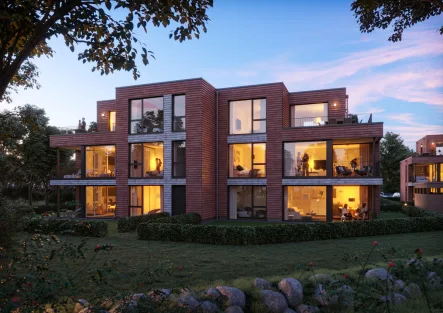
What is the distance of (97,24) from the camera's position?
698 cm

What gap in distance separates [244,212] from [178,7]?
15.6 meters

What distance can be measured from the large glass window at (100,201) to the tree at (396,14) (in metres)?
19.4

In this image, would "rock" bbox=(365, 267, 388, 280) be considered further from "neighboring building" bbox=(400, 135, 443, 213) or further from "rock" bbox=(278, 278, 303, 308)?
"neighboring building" bbox=(400, 135, 443, 213)

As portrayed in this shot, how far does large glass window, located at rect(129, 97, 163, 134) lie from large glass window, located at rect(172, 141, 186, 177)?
1558 millimetres

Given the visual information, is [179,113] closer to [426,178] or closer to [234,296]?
[234,296]

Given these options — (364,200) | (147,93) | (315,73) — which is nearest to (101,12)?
(147,93)

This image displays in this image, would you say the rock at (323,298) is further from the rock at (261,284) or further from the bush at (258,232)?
the bush at (258,232)

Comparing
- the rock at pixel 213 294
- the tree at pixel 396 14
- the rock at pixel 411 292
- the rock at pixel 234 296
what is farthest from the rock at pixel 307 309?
the tree at pixel 396 14

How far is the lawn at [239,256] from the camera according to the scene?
302 inches

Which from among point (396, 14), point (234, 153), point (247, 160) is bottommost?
point (247, 160)

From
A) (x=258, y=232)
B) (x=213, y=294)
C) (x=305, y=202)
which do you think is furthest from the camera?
(x=305, y=202)

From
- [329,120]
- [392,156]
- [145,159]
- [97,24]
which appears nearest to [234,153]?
[145,159]

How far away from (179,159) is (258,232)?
352 inches

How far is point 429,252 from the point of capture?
10.3m
